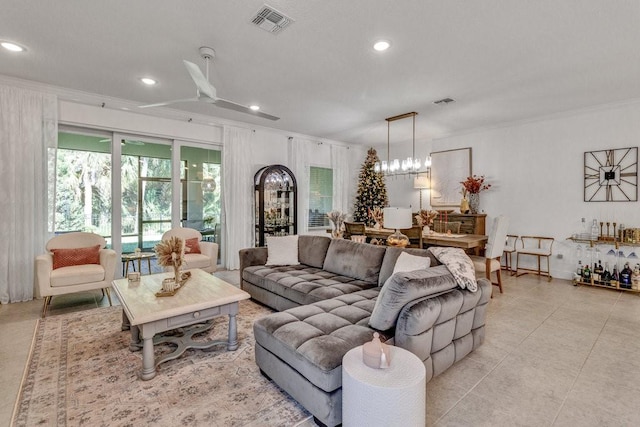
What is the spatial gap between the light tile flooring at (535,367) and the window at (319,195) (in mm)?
4394

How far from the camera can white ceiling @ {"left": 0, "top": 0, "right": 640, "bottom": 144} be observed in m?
2.58

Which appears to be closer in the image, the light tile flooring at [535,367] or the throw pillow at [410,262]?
the light tile flooring at [535,367]

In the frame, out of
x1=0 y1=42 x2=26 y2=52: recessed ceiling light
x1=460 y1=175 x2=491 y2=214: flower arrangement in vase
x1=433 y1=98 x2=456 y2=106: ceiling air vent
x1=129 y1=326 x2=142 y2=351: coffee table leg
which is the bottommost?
x1=129 y1=326 x2=142 y2=351: coffee table leg

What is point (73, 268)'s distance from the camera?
154 inches

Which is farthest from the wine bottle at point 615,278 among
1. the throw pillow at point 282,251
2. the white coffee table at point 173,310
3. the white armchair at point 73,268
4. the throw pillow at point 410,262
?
the white armchair at point 73,268

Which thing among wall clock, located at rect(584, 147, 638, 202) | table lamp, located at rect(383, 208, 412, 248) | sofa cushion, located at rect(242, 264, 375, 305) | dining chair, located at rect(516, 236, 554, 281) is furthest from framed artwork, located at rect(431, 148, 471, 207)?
sofa cushion, located at rect(242, 264, 375, 305)

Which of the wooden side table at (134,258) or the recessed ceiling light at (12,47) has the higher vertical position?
the recessed ceiling light at (12,47)

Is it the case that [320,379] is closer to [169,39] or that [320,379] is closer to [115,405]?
[115,405]

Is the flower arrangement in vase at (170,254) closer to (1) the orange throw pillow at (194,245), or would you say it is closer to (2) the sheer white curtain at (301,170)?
(1) the orange throw pillow at (194,245)

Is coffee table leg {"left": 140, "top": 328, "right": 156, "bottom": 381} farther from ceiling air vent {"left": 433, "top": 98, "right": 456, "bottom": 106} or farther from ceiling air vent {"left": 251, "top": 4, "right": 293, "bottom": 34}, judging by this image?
ceiling air vent {"left": 433, "top": 98, "right": 456, "bottom": 106}

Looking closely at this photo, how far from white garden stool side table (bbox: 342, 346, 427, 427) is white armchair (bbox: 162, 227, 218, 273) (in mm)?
3646

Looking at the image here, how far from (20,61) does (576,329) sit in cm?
679

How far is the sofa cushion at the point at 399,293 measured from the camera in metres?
2.05

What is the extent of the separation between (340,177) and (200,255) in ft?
13.6
